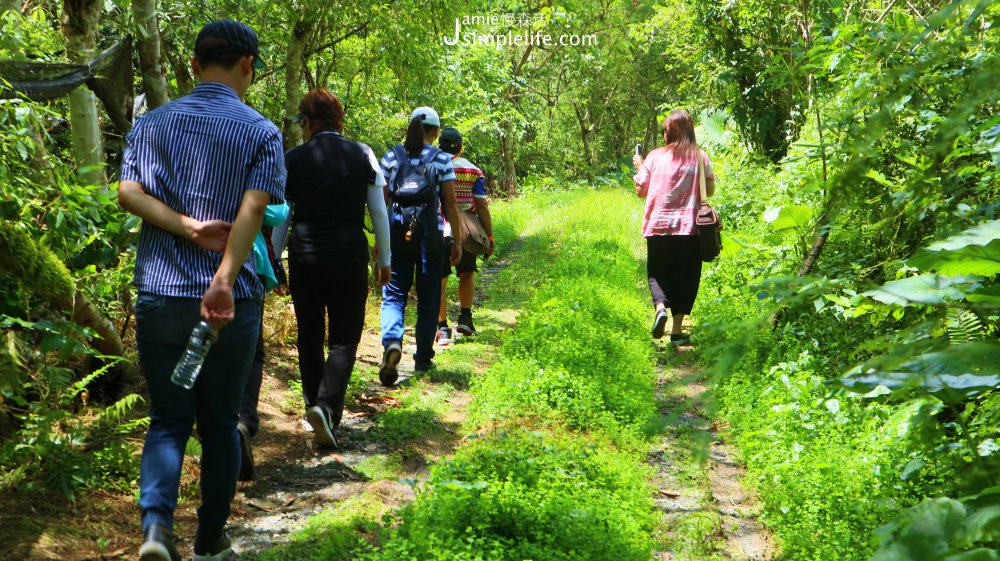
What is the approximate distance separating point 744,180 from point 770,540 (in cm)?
1056

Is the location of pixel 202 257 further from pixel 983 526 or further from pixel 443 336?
pixel 443 336

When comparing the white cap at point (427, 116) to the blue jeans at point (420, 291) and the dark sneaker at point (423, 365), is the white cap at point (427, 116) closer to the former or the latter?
the blue jeans at point (420, 291)

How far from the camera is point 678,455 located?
5383 mm

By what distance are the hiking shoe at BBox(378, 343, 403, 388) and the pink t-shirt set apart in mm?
2831

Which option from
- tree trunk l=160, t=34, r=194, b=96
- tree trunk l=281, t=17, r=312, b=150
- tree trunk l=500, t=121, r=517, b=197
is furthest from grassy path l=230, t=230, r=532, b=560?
tree trunk l=500, t=121, r=517, b=197

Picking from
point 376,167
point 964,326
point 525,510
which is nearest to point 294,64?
point 376,167

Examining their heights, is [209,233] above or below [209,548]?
above

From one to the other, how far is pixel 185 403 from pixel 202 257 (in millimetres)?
558

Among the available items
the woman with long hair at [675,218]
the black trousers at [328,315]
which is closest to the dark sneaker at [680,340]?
the woman with long hair at [675,218]

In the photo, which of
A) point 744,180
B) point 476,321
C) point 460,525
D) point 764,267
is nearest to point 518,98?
point 744,180

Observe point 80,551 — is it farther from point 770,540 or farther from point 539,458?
point 770,540

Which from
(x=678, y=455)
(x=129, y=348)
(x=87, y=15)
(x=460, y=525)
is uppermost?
(x=87, y=15)

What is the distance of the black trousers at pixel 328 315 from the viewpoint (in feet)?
16.8

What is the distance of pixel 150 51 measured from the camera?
18.8 feet
